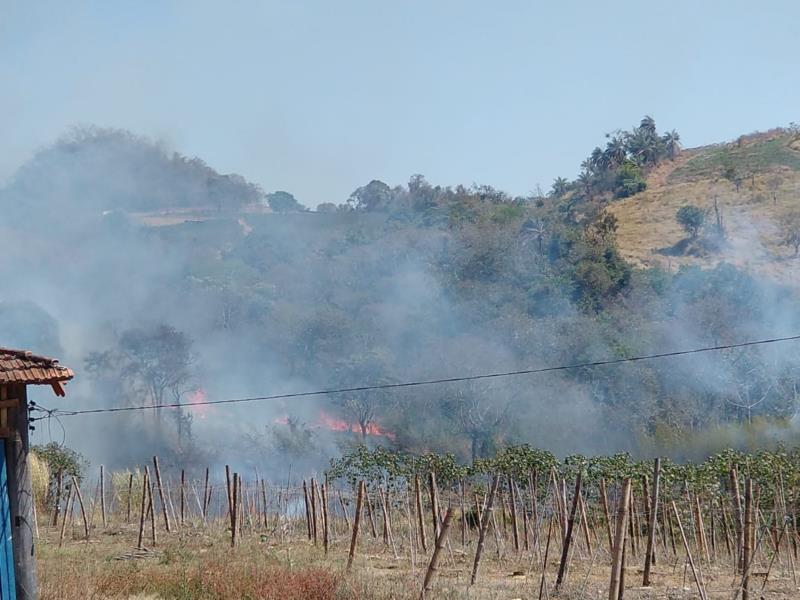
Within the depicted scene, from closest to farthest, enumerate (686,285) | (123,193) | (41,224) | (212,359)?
(686,285) → (212,359) → (41,224) → (123,193)

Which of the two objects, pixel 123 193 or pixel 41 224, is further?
pixel 123 193

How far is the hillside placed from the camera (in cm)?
4816

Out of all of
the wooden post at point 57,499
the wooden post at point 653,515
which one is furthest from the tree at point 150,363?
the wooden post at point 653,515

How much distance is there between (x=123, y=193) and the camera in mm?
75500

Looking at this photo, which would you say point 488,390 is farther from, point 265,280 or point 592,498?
point 265,280

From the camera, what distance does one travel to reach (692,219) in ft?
166

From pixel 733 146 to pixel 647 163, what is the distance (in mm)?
6812

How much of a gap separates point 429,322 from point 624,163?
27470mm

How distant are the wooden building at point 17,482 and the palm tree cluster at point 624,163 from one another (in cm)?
5660

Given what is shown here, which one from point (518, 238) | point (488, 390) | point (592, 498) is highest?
point (518, 238)

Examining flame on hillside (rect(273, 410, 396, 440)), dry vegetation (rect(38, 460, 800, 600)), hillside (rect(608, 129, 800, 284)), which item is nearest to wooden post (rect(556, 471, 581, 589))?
dry vegetation (rect(38, 460, 800, 600))

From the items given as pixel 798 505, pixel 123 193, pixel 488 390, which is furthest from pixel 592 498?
pixel 123 193

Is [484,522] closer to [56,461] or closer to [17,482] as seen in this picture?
[17,482]

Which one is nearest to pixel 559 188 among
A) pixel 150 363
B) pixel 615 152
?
pixel 615 152
